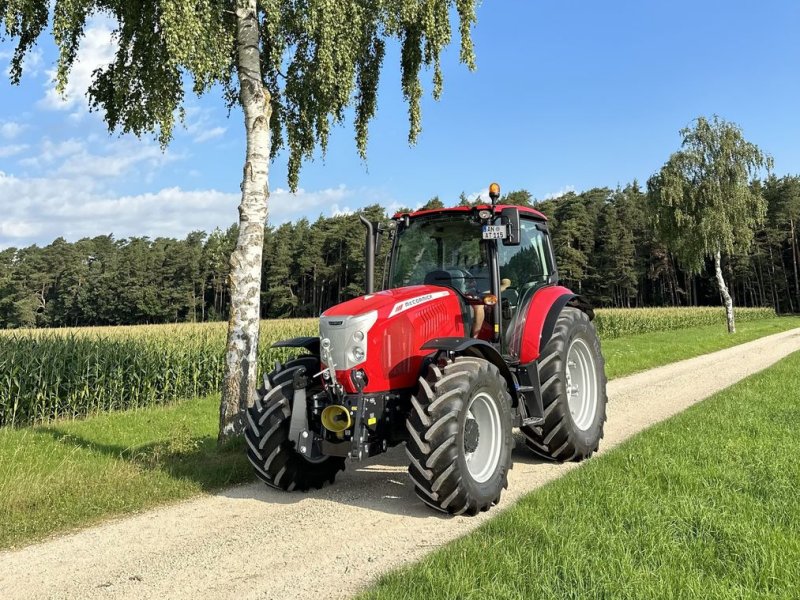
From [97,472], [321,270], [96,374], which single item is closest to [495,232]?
[97,472]

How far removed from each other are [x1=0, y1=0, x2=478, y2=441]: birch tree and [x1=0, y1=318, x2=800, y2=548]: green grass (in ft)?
2.79

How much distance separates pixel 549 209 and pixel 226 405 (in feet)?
246

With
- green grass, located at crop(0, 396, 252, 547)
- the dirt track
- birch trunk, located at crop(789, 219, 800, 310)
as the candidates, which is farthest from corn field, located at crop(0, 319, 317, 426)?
birch trunk, located at crop(789, 219, 800, 310)

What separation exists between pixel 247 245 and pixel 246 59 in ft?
7.71

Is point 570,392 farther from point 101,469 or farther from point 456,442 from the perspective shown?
point 101,469

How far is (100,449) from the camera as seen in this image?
23.2ft

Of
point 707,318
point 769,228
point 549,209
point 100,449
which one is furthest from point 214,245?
point 100,449

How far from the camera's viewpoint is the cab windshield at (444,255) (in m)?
5.52

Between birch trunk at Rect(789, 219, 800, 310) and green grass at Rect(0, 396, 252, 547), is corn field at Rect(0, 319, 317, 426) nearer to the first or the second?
green grass at Rect(0, 396, 252, 547)

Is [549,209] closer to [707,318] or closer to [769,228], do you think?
[769,228]

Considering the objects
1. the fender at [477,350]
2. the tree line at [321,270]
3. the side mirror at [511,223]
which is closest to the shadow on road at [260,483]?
the fender at [477,350]

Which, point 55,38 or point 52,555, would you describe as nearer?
point 52,555

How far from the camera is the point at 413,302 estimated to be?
4.70 metres

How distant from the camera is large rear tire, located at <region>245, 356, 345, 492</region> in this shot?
4777mm
